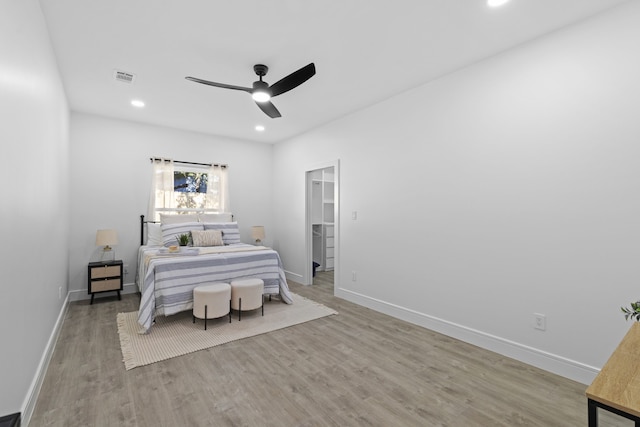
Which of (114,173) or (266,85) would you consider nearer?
(266,85)

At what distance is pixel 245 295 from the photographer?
3510mm

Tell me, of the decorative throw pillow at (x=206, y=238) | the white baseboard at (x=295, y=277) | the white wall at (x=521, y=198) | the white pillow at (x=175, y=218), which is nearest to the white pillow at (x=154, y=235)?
the white pillow at (x=175, y=218)

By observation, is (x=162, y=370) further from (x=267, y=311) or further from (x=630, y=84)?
(x=630, y=84)

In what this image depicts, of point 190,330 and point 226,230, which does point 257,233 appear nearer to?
point 226,230

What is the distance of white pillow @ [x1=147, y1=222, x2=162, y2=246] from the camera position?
14.9 ft

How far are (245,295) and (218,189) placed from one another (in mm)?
2756

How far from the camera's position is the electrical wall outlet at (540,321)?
8.03 feet

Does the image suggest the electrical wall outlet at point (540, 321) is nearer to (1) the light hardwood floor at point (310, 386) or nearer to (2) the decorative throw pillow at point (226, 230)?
(1) the light hardwood floor at point (310, 386)

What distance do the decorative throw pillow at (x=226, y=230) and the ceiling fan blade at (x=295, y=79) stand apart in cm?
267

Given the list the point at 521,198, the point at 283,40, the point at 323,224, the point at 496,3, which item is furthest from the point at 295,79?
the point at 323,224

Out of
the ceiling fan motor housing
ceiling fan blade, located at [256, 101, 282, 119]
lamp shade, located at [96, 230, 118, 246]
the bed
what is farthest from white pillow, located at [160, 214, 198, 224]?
the ceiling fan motor housing

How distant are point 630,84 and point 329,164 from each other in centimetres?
337

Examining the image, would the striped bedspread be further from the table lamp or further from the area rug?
the table lamp

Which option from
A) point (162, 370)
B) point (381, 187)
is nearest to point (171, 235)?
point (162, 370)
